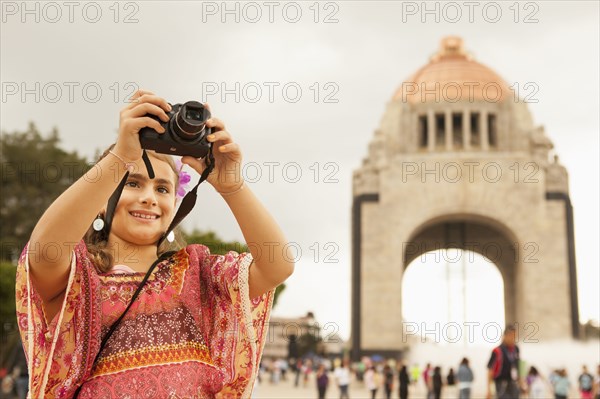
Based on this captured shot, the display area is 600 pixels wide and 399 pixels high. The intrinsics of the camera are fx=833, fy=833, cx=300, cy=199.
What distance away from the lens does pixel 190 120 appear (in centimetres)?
276

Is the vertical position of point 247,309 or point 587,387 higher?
point 247,309

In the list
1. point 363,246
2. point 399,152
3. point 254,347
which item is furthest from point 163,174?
point 399,152

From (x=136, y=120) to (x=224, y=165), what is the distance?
0.42 metres

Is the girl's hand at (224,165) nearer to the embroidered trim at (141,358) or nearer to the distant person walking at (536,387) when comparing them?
the embroidered trim at (141,358)

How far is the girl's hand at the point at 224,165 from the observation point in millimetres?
3039

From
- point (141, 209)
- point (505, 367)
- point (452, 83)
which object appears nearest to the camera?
point (141, 209)

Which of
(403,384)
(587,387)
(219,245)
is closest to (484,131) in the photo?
(403,384)

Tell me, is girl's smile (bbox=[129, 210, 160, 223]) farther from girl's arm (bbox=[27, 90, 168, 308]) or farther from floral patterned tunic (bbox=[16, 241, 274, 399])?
girl's arm (bbox=[27, 90, 168, 308])

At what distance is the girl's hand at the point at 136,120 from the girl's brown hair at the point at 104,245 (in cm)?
33

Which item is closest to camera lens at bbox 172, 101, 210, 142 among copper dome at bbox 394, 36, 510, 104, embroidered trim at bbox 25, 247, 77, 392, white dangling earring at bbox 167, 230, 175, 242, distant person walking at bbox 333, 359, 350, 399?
embroidered trim at bbox 25, 247, 77, 392

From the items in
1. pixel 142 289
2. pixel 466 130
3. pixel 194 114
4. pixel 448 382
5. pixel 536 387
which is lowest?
pixel 448 382

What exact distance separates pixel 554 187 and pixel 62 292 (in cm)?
3779

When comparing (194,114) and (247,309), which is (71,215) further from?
(247,309)

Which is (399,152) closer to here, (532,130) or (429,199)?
(429,199)
